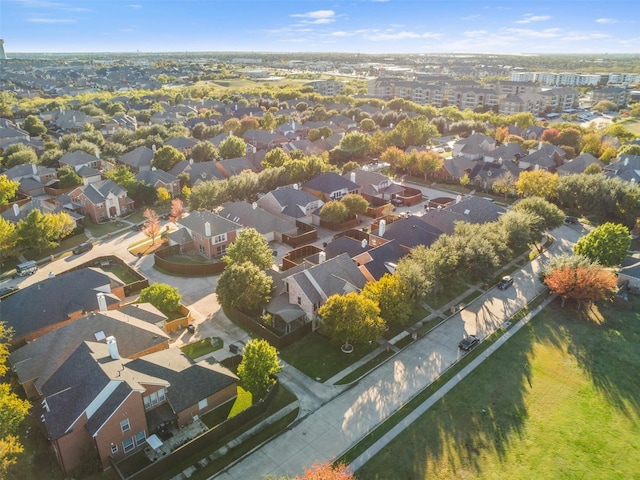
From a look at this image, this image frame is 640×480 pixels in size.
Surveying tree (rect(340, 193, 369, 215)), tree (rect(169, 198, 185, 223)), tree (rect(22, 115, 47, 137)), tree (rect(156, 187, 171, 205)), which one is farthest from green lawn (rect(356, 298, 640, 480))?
tree (rect(22, 115, 47, 137))

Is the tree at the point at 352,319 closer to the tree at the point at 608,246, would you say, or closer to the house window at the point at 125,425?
the house window at the point at 125,425

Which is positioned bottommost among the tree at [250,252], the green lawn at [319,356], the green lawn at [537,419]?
the green lawn at [537,419]

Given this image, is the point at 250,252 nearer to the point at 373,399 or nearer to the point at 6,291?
the point at 373,399

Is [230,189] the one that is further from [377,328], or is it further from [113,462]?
[113,462]

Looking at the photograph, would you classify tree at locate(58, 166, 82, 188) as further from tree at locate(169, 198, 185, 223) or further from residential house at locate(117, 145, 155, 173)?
tree at locate(169, 198, 185, 223)

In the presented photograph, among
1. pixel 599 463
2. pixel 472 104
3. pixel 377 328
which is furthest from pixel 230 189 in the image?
pixel 472 104

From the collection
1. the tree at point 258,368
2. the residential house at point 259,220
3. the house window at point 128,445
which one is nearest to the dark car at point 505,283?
the residential house at point 259,220

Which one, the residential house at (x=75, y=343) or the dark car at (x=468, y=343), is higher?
the residential house at (x=75, y=343)
